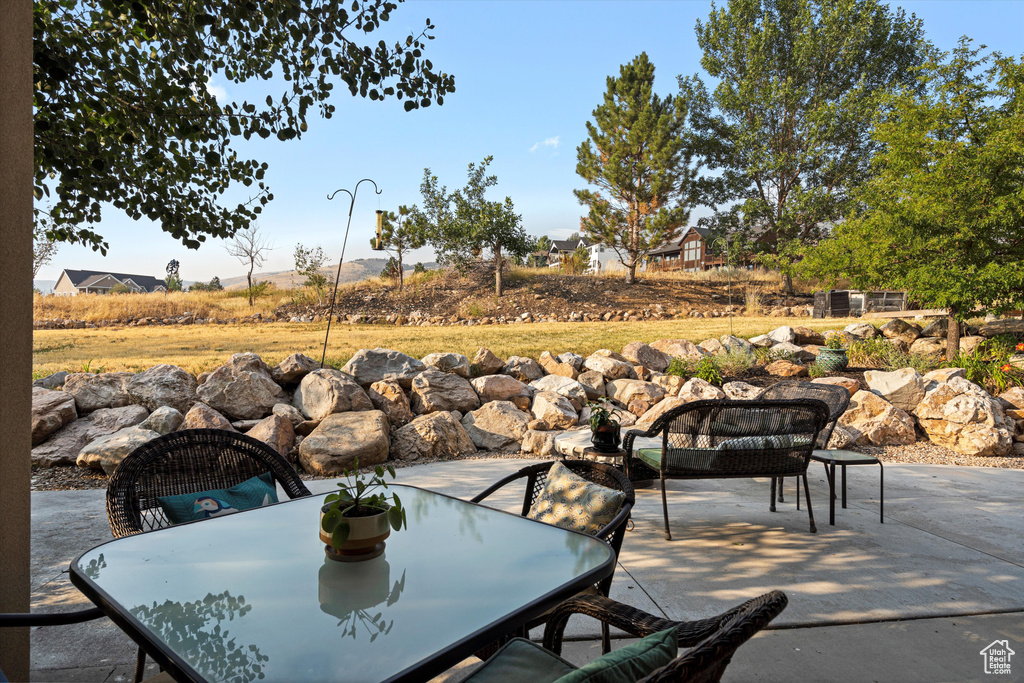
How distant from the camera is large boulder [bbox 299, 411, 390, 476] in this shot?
4.60 m

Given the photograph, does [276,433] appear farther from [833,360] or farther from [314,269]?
[314,269]

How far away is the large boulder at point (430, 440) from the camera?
5.20 m

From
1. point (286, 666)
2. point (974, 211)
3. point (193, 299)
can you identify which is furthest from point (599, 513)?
point (193, 299)

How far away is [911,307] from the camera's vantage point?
13.3 meters

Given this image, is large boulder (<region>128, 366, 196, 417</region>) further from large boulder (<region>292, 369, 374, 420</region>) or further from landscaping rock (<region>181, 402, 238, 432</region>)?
large boulder (<region>292, 369, 374, 420</region>)

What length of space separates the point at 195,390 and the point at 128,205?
255 centimetres

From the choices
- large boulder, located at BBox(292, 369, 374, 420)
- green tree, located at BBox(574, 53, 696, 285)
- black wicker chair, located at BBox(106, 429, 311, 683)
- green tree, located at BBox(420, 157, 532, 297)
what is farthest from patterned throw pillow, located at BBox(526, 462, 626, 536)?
green tree, located at BBox(574, 53, 696, 285)

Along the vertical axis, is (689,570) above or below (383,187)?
below

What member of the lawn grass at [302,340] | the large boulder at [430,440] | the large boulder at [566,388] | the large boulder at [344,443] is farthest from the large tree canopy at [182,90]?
the large boulder at [566,388]

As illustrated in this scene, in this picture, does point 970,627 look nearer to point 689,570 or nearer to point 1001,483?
point 689,570

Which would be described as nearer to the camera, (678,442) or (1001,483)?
(678,442)

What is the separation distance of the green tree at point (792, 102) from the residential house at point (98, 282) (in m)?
15.6

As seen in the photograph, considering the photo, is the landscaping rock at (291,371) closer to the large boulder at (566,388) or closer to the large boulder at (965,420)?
the large boulder at (566,388)

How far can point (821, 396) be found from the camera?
4.11 metres
